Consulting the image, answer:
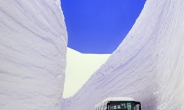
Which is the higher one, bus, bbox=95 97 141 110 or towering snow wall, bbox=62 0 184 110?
towering snow wall, bbox=62 0 184 110

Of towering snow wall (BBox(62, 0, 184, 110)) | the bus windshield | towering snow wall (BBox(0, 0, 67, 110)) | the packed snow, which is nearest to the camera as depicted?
towering snow wall (BBox(0, 0, 67, 110))

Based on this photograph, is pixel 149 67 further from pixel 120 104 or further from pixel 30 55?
pixel 30 55

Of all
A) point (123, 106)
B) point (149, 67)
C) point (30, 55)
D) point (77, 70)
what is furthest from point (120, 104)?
point (77, 70)

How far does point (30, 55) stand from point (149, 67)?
7578 millimetres

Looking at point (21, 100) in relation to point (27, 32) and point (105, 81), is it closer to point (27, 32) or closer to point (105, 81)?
point (27, 32)

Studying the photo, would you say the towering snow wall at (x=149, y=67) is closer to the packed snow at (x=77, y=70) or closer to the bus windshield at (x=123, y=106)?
the packed snow at (x=77, y=70)

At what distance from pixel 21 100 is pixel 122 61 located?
10.5 metres

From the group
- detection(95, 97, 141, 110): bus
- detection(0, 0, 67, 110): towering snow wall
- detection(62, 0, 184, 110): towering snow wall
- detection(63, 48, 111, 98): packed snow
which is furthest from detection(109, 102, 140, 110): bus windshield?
detection(63, 48, 111, 98): packed snow

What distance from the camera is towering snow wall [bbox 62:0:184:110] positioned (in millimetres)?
11164

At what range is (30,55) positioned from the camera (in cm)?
868

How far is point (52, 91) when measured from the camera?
1092 centimetres

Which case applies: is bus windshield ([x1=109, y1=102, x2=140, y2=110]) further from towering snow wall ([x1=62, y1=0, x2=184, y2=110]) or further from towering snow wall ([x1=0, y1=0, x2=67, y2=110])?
towering snow wall ([x1=0, y1=0, x2=67, y2=110])

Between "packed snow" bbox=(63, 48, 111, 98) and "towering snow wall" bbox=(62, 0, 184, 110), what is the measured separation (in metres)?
0.71

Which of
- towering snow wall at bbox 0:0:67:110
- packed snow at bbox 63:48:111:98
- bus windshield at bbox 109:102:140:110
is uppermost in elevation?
packed snow at bbox 63:48:111:98
